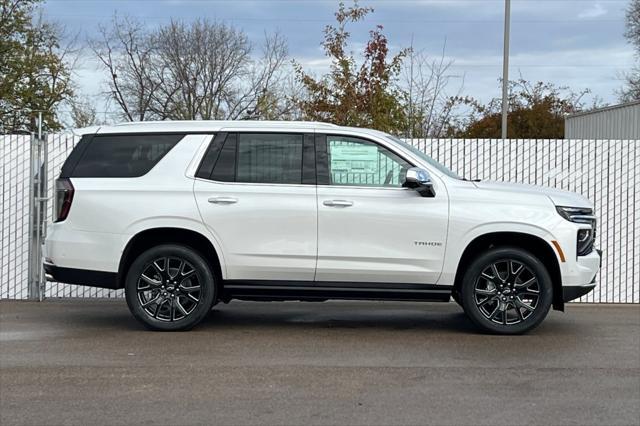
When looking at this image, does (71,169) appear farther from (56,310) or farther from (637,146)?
(637,146)

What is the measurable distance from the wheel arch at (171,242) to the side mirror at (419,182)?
203 centimetres

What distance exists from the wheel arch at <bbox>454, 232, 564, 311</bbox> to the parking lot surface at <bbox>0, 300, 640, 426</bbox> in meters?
0.55

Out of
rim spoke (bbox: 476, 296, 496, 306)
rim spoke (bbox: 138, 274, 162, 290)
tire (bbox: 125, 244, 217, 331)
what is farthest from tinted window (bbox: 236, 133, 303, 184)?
rim spoke (bbox: 476, 296, 496, 306)

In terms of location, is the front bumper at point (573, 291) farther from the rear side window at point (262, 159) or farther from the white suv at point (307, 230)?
the rear side window at point (262, 159)

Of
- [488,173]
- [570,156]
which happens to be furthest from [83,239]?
[570,156]

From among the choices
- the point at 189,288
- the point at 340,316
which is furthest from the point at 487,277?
the point at 189,288

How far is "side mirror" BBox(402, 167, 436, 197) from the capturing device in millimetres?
7875

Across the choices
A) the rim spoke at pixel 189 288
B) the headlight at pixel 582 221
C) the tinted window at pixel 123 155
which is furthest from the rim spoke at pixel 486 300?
the tinted window at pixel 123 155

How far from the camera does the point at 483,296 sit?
8.13 meters

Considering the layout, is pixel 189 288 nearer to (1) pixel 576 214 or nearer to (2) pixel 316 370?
(2) pixel 316 370

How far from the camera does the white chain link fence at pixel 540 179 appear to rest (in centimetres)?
1070

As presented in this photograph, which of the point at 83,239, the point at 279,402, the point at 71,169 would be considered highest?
the point at 71,169

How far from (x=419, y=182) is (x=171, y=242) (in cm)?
256

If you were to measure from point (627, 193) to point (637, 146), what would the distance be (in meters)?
0.63
